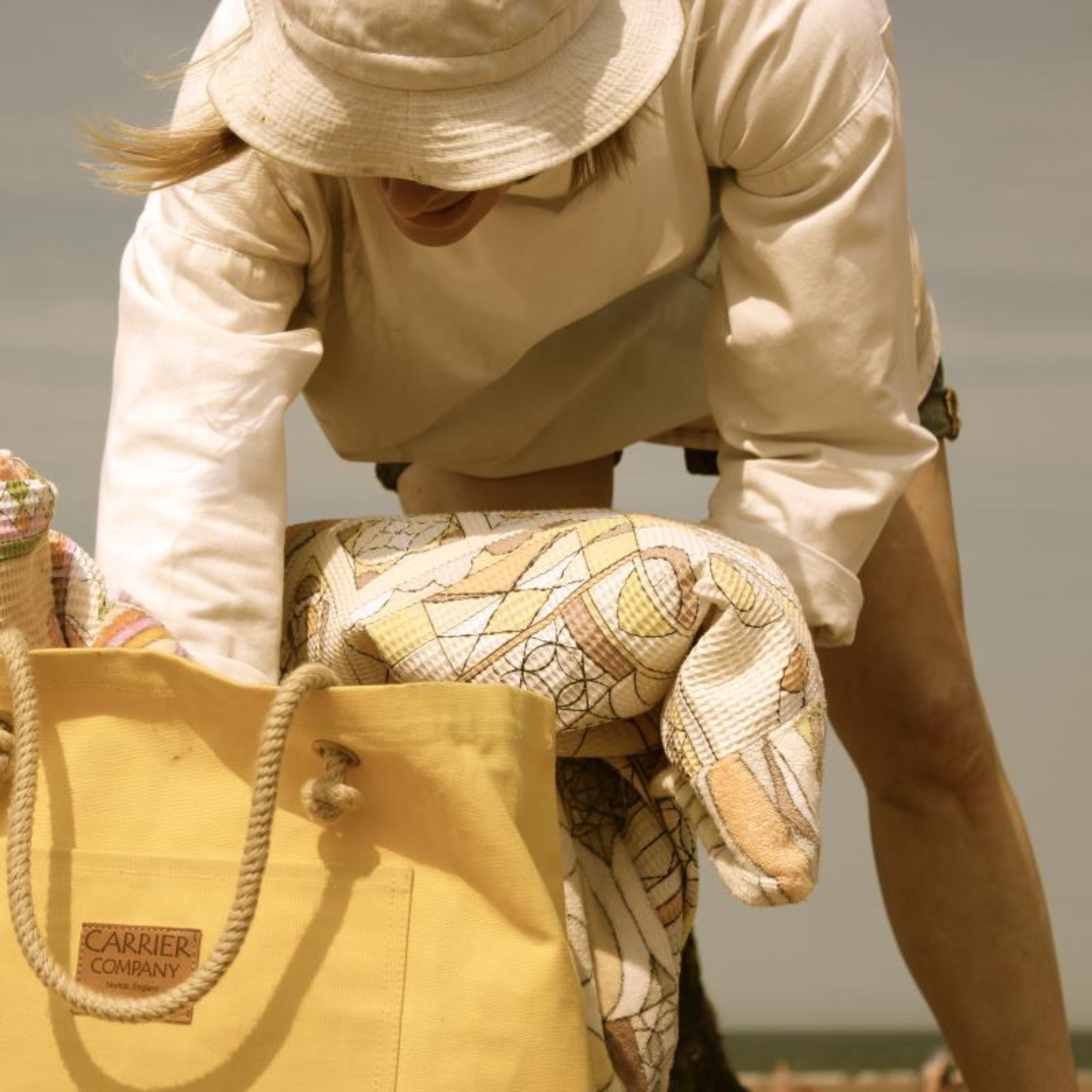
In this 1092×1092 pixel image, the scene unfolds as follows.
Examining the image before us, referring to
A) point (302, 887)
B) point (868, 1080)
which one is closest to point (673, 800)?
point (302, 887)

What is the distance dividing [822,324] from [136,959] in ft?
1.92

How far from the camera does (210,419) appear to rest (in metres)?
1.14

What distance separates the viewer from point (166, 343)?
116 cm

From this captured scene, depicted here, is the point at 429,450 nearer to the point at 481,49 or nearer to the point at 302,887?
the point at 481,49

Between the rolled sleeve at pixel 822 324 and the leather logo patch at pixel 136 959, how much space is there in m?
0.47

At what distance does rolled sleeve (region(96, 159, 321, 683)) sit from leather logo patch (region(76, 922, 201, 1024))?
19 cm

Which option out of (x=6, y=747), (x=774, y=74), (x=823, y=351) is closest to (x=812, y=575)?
(x=823, y=351)

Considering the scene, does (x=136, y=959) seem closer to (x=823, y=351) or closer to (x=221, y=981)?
(x=221, y=981)

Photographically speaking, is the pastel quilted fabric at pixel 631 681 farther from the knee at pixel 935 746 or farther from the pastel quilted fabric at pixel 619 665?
the knee at pixel 935 746

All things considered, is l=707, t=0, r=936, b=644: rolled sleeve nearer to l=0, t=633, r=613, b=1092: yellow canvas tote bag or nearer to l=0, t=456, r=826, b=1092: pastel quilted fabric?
l=0, t=456, r=826, b=1092: pastel quilted fabric

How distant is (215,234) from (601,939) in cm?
49

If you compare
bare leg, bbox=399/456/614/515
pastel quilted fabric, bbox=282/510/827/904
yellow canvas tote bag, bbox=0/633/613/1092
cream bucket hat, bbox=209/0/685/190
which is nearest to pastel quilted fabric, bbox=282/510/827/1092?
pastel quilted fabric, bbox=282/510/827/904

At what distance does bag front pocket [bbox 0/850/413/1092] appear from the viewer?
91 centimetres

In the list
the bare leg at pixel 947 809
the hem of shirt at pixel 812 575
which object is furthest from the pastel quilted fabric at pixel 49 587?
the bare leg at pixel 947 809
